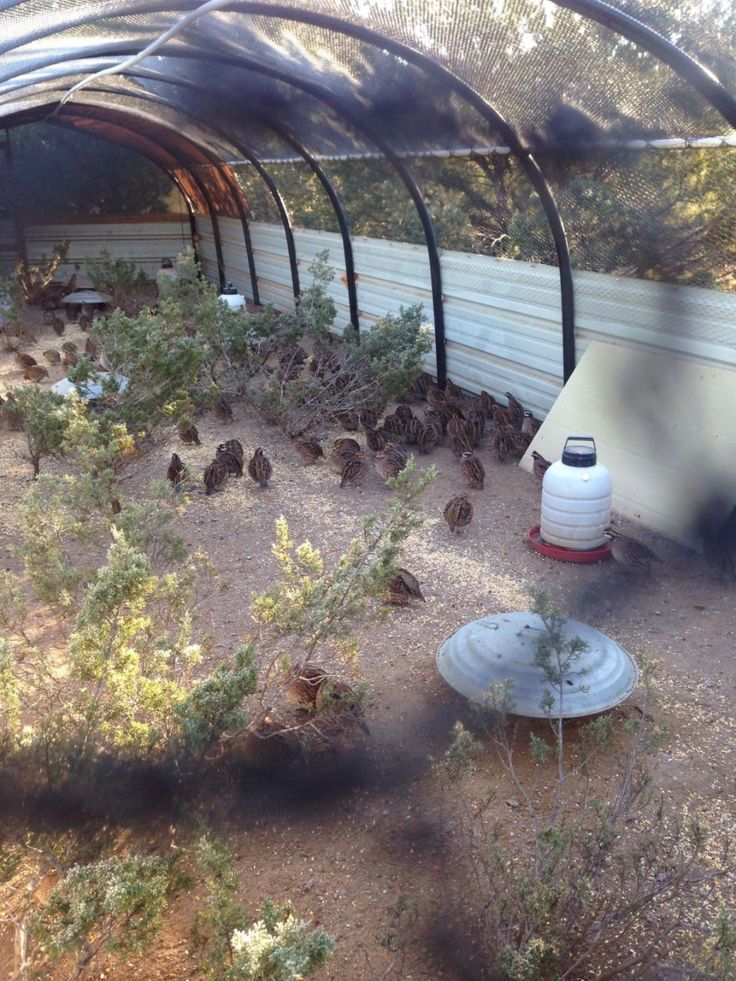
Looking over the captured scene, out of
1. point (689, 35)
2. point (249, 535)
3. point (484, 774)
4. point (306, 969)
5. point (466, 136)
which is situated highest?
point (689, 35)

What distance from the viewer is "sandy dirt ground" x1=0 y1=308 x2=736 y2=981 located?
1.79 meters

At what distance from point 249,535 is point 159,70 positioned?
3.72m

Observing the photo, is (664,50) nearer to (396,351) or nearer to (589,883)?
(589,883)

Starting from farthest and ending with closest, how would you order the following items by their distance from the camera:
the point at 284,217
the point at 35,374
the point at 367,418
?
the point at 284,217, the point at 35,374, the point at 367,418

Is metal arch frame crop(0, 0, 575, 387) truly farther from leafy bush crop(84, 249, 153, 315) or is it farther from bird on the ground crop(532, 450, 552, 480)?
leafy bush crop(84, 249, 153, 315)

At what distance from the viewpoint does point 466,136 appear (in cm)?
453

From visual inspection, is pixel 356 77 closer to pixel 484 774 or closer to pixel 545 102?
pixel 545 102

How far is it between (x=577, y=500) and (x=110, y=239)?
33.3 ft

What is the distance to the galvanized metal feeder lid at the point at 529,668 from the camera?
2322mm

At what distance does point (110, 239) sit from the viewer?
11.8 meters

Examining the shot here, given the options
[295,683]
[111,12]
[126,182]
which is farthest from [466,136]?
[126,182]

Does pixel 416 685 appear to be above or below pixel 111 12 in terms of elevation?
below

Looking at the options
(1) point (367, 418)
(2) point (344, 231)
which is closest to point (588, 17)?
(1) point (367, 418)

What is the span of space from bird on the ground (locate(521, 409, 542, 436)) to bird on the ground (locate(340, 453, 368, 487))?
39.9 inches
